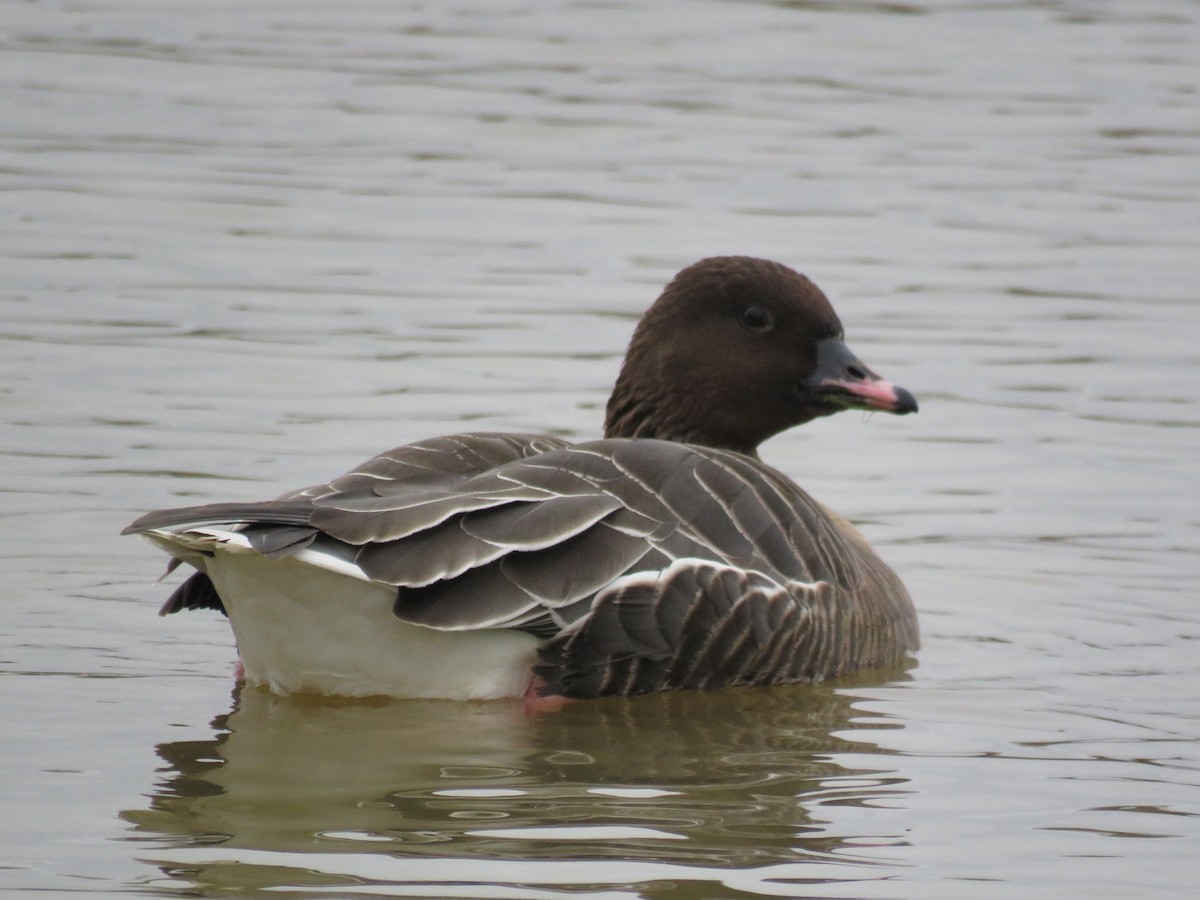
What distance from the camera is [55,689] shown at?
7926 millimetres

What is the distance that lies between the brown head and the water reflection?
1.35 meters

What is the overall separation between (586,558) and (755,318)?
1.90m

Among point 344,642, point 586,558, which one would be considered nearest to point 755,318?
point 586,558

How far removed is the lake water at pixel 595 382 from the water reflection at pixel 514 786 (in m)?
0.02

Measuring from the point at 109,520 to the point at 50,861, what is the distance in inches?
162

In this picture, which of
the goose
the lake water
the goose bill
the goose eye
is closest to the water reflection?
the lake water

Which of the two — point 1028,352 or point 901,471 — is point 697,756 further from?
point 1028,352

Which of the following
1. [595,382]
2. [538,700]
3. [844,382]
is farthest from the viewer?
[595,382]

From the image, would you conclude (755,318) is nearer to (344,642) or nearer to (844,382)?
(844,382)

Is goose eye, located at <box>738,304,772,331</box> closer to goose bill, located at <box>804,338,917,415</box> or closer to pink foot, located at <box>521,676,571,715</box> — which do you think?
goose bill, located at <box>804,338,917,415</box>

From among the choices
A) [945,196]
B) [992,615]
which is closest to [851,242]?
[945,196]

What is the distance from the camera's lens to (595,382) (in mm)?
12930

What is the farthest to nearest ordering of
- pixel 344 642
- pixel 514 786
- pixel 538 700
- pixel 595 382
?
pixel 595 382 → pixel 538 700 → pixel 344 642 → pixel 514 786

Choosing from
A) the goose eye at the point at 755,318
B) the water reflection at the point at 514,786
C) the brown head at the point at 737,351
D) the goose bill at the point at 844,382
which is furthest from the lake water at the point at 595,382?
the goose eye at the point at 755,318
